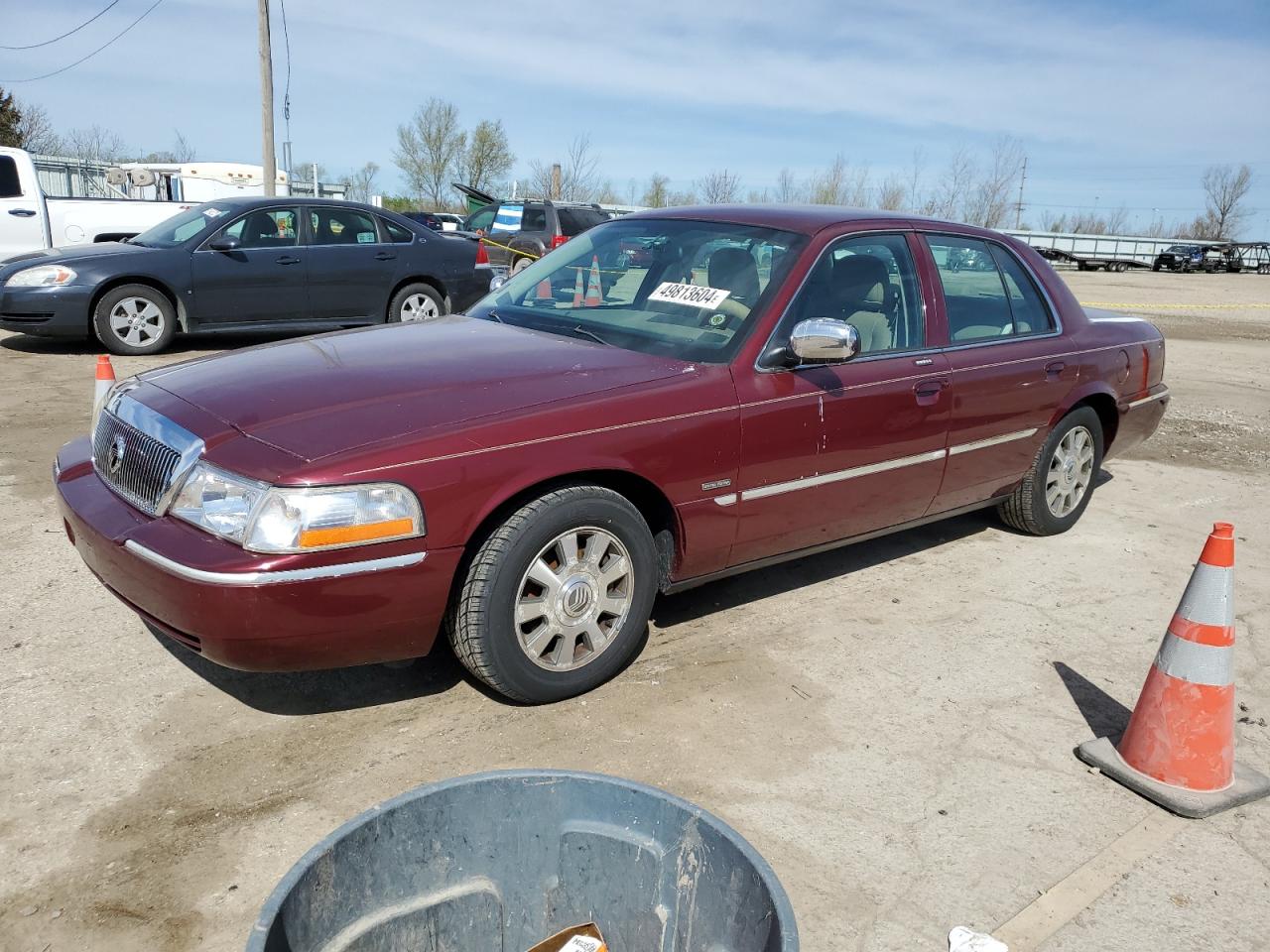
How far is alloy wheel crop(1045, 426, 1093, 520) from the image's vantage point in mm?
5414

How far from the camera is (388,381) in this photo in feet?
11.5

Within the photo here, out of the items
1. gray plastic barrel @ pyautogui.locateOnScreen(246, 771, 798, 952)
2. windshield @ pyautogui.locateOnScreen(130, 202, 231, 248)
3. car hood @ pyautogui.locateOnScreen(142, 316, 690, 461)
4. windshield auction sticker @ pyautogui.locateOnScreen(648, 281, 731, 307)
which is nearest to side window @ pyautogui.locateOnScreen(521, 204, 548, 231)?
windshield @ pyautogui.locateOnScreen(130, 202, 231, 248)

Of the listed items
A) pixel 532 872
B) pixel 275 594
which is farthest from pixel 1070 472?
pixel 532 872

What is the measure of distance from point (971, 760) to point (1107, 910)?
73cm

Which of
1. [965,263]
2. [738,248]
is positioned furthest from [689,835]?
[965,263]

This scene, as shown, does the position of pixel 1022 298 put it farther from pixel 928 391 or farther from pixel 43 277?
pixel 43 277

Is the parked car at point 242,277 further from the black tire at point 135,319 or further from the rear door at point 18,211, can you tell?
the rear door at point 18,211

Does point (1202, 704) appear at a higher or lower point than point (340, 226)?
lower

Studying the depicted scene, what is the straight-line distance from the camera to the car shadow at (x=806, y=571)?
4.46m

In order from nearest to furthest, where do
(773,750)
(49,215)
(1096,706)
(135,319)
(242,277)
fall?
(773,750)
(1096,706)
(135,319)
(242,277)
(49,215)

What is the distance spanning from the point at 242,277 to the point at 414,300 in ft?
5.79

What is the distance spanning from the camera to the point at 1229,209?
7775 centimetres

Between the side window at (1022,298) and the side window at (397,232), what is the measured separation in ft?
Answer: 23.2

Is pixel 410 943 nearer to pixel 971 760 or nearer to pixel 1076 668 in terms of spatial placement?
pixel 971 760
